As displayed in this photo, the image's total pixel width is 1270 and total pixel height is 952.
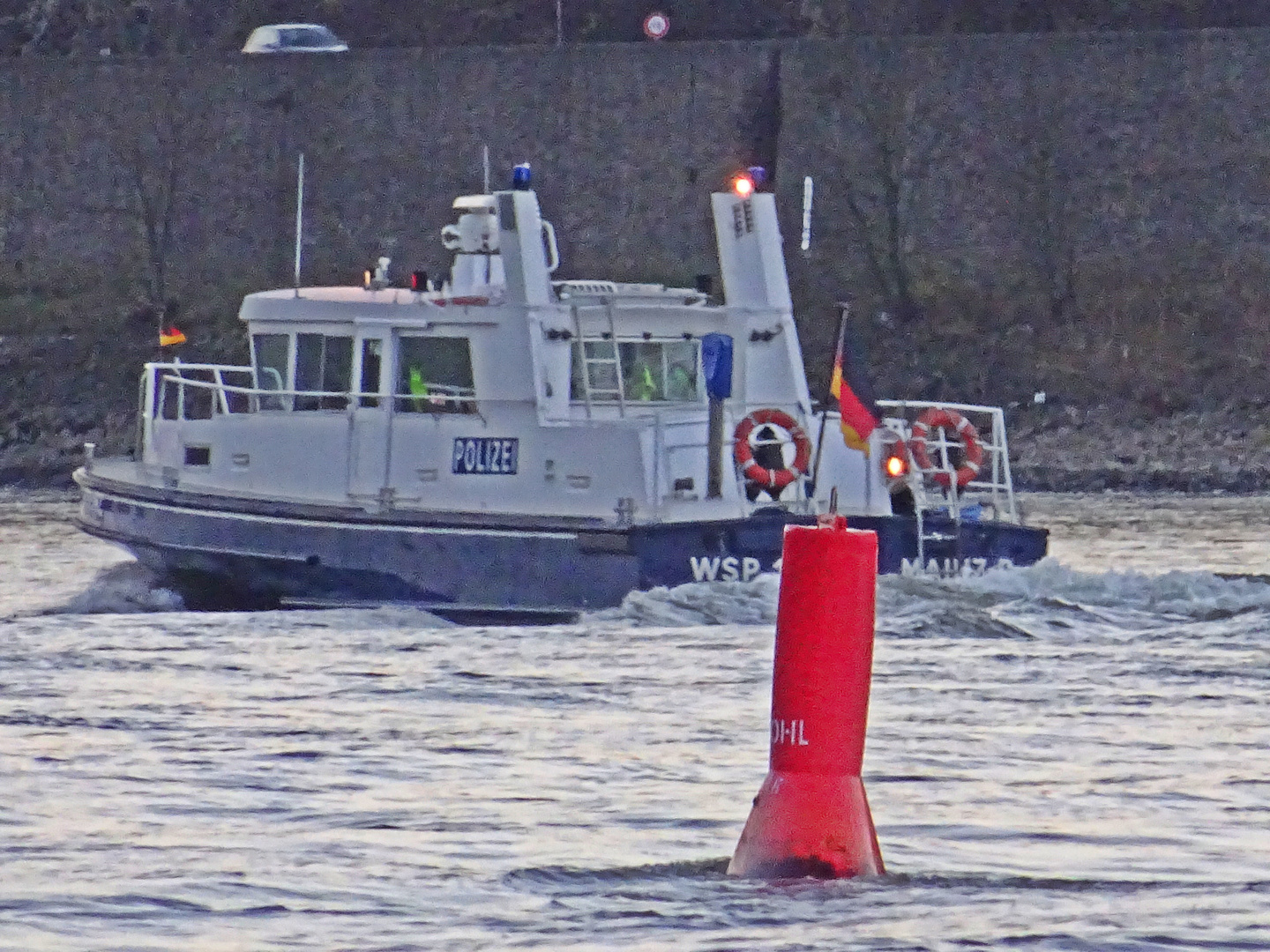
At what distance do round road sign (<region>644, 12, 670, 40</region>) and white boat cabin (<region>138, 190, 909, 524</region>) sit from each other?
31.3 metres

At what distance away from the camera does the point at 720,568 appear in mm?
15914

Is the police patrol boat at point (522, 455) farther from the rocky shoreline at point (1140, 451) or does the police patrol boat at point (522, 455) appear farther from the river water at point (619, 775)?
the rocky shoreline at point (1140, 451)

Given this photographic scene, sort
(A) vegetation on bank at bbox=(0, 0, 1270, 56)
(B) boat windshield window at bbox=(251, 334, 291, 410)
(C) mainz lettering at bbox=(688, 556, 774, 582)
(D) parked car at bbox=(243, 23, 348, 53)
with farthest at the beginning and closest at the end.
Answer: (A) vegetation on bank at bbox=(0, 0, 1270, 56) < (D) parked car at bbox=(243, 23, 348, 53) < (B) boat windshield window at bbox=(251, 334, 291, 410) < (C) mainz lettering at bbox=(688, 556, 774, 582)

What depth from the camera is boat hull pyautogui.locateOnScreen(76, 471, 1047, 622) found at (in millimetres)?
15930

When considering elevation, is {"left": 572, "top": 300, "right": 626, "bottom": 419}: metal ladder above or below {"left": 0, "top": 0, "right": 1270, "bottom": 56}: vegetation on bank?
below

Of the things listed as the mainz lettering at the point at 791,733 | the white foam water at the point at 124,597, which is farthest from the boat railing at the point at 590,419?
the mainz lettering at the point at 791,733

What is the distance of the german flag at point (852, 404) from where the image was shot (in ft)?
52.4

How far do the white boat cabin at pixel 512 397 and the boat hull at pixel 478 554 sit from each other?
192mm

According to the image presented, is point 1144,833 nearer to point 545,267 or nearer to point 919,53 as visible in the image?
point 545,267

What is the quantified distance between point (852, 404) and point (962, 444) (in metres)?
1.24

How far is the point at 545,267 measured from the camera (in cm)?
1714

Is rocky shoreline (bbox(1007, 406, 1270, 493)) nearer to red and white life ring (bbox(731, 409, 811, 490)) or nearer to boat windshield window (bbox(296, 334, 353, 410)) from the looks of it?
red and white life ring (bbox(731, 409, 811, 490))

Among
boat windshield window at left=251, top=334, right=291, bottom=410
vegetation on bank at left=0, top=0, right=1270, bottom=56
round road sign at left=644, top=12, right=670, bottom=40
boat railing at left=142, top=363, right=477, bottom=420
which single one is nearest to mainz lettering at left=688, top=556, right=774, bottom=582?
boat railing at left=142, top=363, right=477, bottom=420

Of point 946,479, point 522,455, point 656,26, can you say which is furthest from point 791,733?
point 656,26
